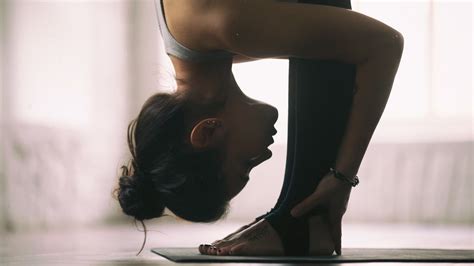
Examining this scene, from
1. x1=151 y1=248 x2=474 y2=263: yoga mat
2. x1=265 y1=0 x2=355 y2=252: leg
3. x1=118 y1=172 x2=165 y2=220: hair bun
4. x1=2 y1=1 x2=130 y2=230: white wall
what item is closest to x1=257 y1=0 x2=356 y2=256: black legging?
x1=265 y1=0 x2=355 y2=252: leg

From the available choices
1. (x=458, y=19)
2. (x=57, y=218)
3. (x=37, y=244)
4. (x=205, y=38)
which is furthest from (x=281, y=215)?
(x=458, y=19)

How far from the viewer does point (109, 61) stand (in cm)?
422

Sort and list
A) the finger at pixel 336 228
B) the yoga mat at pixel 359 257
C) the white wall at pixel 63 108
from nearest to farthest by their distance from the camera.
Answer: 1. the yoga mat at pixel 359 257
2. the finger at pixel 336 228
3. the white wall at pixel 63 108

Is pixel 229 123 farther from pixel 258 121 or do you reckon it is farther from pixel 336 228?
pixel 336 228

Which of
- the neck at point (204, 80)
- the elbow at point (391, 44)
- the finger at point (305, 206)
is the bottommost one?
the finger at point (305, 206)

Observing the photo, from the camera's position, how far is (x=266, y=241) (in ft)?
5.33

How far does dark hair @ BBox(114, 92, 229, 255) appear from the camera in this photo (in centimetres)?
166

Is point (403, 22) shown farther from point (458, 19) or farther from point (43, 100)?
point (43, 100)

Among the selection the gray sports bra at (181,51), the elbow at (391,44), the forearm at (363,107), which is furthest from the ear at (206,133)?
the elbow at (391,44)

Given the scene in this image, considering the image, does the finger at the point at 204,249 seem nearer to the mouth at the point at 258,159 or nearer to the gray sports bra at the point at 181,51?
the mouth at the point at 258,159

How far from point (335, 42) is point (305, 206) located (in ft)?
0.97

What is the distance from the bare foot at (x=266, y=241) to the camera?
1.63 metres

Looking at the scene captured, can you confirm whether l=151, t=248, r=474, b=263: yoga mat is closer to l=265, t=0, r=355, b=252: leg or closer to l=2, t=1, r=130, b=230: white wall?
l=265, t=0, r=355, b=252: leg

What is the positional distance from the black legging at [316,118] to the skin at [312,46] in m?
0.01
